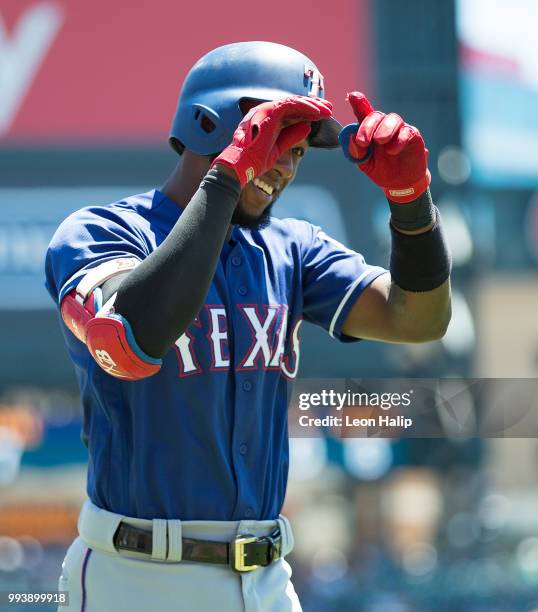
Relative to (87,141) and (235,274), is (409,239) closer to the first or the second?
(235,274)

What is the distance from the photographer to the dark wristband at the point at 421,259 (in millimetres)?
2172

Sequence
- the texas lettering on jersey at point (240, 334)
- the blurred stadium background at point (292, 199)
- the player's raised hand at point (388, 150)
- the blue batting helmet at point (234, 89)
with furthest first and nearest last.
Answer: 1. the blurred stadium background at point (292, 199)
2. the blue batting helmet at point (234, 89)
3. the texas lettering on jersey at point (240, 334)
4. the player's raised hand at point (388, 150)

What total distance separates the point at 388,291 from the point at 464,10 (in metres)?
8.71

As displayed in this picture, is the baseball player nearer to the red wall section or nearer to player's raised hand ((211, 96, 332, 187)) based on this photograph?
player's raised hand ((211, 96, 332, 187))

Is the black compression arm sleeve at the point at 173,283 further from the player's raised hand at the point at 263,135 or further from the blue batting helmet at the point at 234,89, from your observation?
the blue batting helmet at the point at 234,89

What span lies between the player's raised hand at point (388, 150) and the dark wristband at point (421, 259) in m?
0.09

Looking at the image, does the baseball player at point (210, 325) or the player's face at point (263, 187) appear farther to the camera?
the player's face at point (263, 187)

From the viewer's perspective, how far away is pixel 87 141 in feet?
33.0

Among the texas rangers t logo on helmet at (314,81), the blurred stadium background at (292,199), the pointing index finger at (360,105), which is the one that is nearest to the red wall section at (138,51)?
the blurred stadium background at (292,199)

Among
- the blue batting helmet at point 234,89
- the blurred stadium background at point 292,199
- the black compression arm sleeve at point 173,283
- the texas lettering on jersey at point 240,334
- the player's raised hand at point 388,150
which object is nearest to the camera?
the black compression arm sleeve at point 173,283

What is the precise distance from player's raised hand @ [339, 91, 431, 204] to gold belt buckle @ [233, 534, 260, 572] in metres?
0.67

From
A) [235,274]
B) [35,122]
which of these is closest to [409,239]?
[235,274]

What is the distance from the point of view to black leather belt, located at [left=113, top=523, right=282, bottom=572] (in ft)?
6.87

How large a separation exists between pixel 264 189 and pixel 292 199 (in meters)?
7.33
